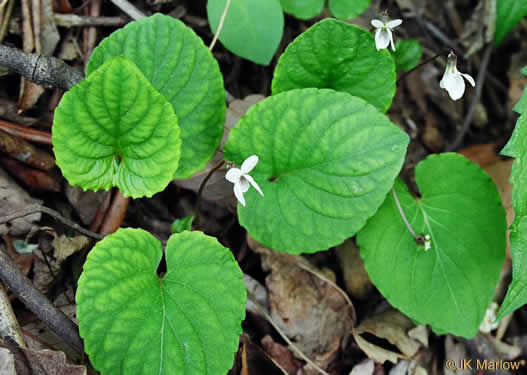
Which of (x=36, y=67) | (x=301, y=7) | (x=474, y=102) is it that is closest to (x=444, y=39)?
(x=474, y=102)

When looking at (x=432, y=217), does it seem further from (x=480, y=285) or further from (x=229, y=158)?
(x=229, y=158)

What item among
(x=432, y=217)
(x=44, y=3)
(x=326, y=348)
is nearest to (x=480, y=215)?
(x=432, y=217)

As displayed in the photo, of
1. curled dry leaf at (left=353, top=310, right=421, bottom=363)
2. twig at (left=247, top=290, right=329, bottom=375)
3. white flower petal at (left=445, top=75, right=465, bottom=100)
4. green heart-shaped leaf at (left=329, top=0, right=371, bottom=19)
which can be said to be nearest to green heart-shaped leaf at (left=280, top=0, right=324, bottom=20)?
green heart-shaped leaf at (left=329, top=0, right=371, bottom=19)

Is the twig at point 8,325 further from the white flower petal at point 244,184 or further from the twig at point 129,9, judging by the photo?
the twig at point 129,9

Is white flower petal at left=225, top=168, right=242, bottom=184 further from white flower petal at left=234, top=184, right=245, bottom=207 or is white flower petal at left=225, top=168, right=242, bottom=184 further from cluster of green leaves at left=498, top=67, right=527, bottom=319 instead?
cluster of green leaves at left=498, top=67, right=527, bottom=319

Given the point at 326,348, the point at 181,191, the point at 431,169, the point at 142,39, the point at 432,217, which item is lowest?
the point at 326,348

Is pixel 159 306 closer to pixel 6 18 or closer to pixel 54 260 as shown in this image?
pixel 54 260
